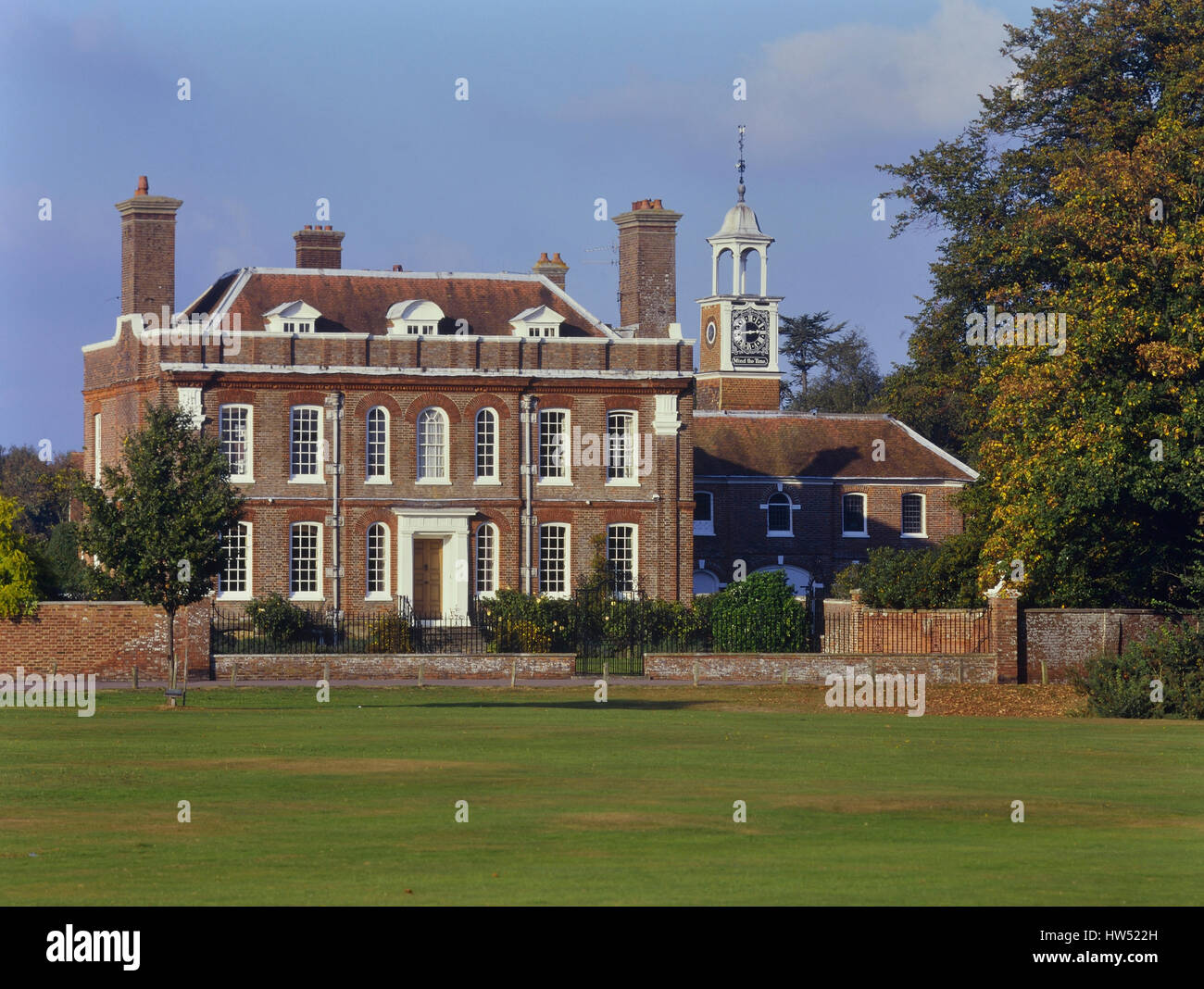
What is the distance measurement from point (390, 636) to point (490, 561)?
6.83 m

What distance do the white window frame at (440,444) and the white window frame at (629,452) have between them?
14.7 ft

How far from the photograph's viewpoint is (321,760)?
23.0 meters

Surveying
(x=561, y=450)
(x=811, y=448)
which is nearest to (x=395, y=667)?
(x=561, y=450)

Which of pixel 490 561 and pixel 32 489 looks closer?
pixel 490 561

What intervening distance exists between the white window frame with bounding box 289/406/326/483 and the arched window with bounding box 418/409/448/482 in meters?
2.77

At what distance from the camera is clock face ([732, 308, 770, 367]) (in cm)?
7625

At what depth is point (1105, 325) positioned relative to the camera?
38.1 m

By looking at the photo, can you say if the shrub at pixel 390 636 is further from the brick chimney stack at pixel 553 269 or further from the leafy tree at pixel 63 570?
the brick chimney stack at pixel 553 269

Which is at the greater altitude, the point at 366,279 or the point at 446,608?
the point at 366,279

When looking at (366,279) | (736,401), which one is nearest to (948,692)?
(366,279)

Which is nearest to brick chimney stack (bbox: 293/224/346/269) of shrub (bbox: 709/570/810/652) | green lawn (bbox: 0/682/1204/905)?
shrub (bbox: 709/570/810/652)

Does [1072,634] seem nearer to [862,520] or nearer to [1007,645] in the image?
[1007,645]
